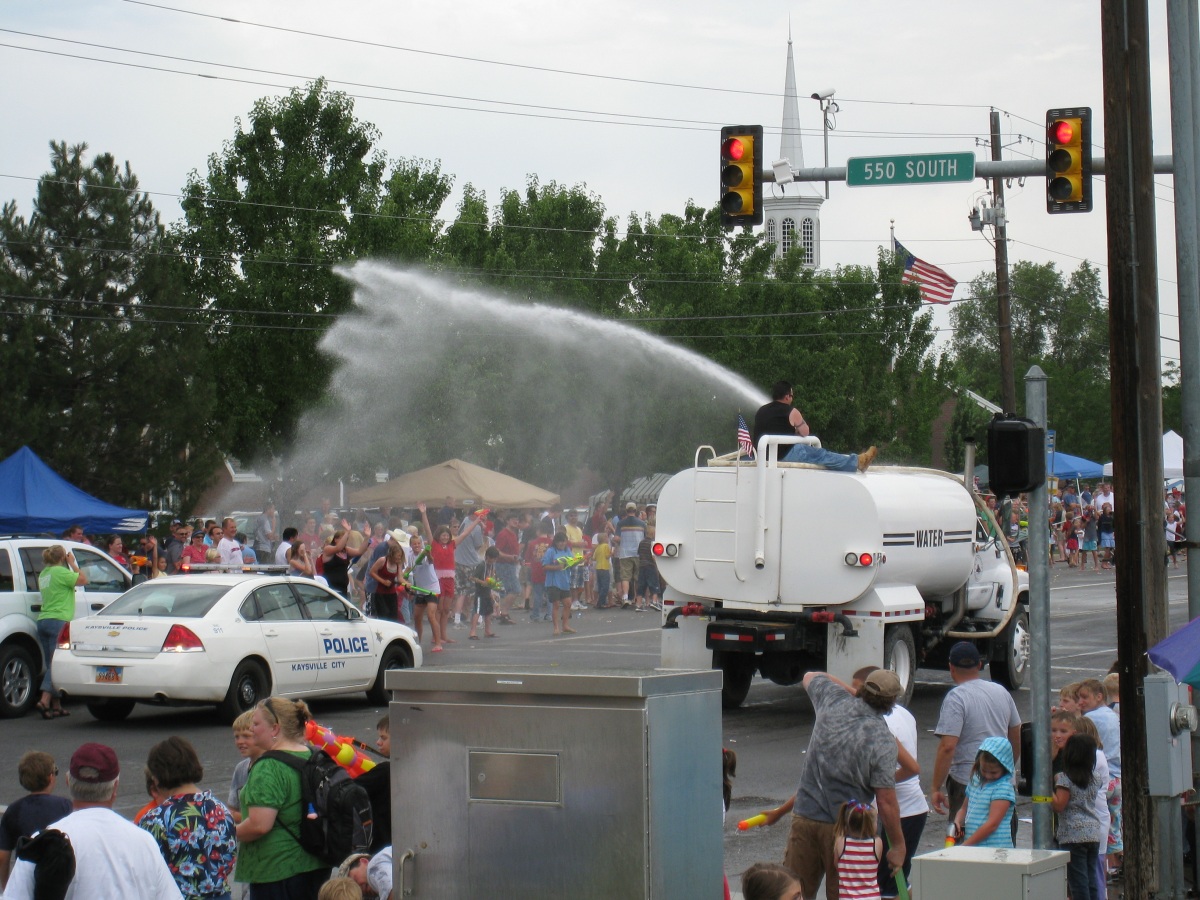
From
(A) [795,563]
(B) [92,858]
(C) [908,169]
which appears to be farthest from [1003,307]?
(B) [92,858]

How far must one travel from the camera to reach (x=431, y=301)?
134 feet

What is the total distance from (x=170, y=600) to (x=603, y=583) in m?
16.0

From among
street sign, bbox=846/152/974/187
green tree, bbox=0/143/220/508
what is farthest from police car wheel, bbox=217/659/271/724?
green tree, bbox=0/143/220/508

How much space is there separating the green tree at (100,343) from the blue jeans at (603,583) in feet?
28.6

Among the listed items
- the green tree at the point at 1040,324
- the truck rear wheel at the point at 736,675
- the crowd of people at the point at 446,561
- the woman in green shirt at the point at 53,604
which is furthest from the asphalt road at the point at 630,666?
the green tree at the point at 1040,324

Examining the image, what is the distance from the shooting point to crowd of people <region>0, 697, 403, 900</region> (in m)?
4.68

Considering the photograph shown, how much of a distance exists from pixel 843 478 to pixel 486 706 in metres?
9.83

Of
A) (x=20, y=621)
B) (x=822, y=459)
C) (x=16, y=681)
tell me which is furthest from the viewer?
(x=20, y=621)

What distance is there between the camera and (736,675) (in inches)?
601

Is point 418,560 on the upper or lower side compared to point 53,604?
upper

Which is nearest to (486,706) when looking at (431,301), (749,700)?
(749,700)

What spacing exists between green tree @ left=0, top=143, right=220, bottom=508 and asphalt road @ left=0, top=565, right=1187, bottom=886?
8961 mm

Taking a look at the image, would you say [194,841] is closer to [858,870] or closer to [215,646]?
[858,870]

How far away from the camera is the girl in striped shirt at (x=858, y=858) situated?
21.0ft
